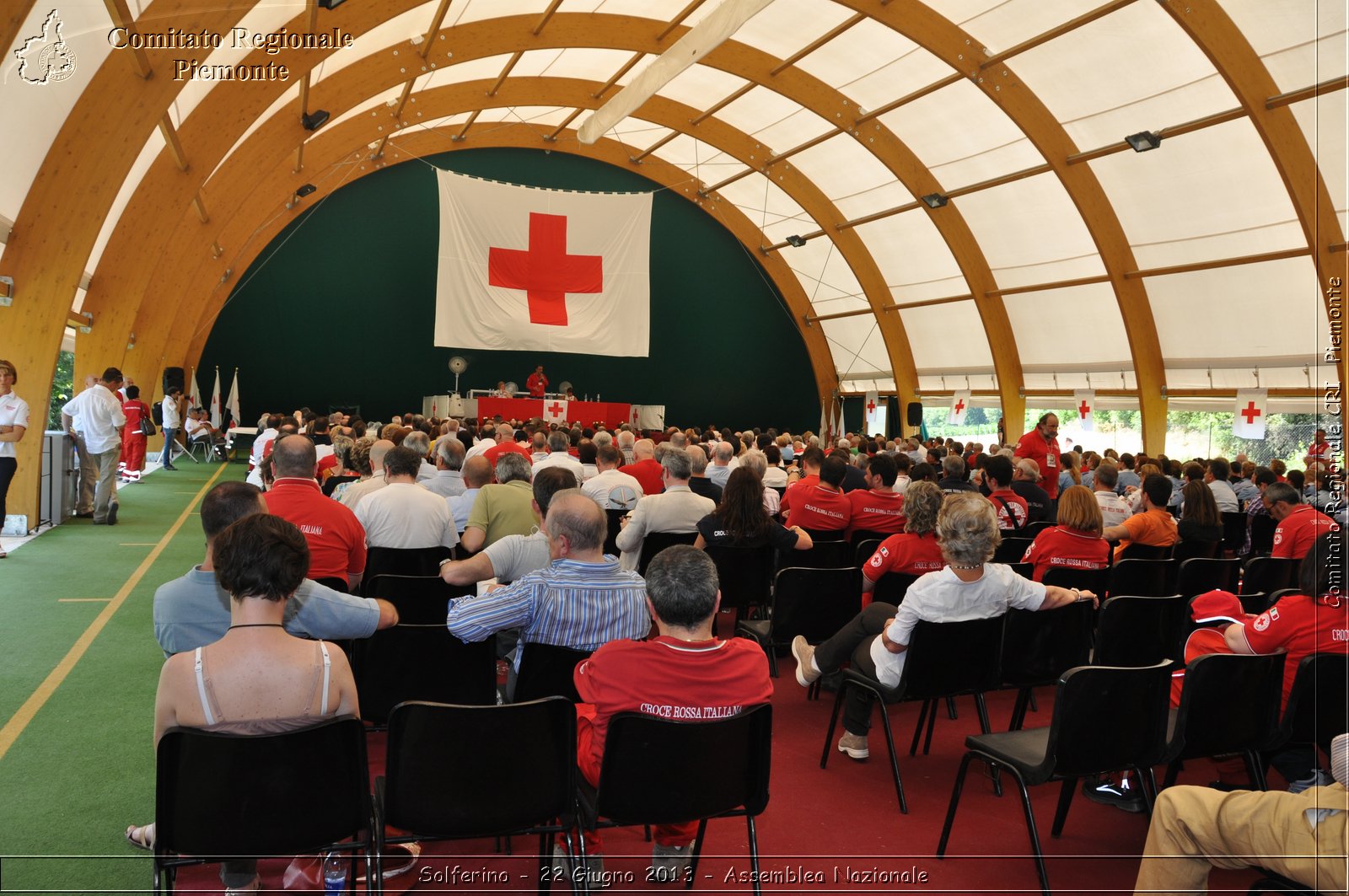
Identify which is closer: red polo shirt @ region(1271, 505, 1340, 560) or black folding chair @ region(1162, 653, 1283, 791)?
black folding chair @ region(1162, 653, 1283, 791)

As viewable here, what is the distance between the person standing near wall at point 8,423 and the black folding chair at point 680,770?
6.41m

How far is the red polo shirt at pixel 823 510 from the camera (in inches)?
224

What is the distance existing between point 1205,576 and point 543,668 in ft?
13.2

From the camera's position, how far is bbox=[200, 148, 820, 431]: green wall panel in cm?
1998

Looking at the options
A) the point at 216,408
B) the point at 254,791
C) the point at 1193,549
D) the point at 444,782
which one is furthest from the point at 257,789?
the point at 216,408

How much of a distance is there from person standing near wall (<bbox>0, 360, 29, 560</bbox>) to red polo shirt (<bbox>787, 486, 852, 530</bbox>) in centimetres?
567

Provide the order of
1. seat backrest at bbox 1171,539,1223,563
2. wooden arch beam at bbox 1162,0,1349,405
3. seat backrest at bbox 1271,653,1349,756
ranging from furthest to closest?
wooden arch beam at bbox 1162,0,1349,405
seat backrest at bbox 1171,539,1223,563
seat backrest at bbox 1271,653,1349,756

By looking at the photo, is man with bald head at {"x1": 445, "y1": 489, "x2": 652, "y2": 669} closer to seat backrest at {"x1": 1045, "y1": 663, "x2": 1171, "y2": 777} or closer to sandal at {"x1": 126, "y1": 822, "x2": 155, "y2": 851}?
sandal at {"x1": 126, "y1": 822, "x2": 155, "y2": 851}

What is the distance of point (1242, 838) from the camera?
6.69 feet

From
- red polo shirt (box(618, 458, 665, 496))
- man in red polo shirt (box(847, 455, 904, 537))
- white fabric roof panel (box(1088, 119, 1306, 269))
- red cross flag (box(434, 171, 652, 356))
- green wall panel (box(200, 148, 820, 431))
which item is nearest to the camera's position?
man in red polo shirt (box(847, 455, 904, 537))

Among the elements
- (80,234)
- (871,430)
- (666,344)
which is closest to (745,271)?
(666,344)

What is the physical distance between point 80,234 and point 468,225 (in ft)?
23.9

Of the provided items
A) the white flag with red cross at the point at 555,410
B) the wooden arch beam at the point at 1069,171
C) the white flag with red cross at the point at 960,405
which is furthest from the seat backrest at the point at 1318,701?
the white flag with red cross at the point at 960,405

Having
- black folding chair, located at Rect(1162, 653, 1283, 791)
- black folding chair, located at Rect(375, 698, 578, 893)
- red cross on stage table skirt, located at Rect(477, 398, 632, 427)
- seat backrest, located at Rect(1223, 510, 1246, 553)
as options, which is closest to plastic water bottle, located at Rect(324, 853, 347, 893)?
black folding chair, located at Rect(375, 698, 578, 893)
